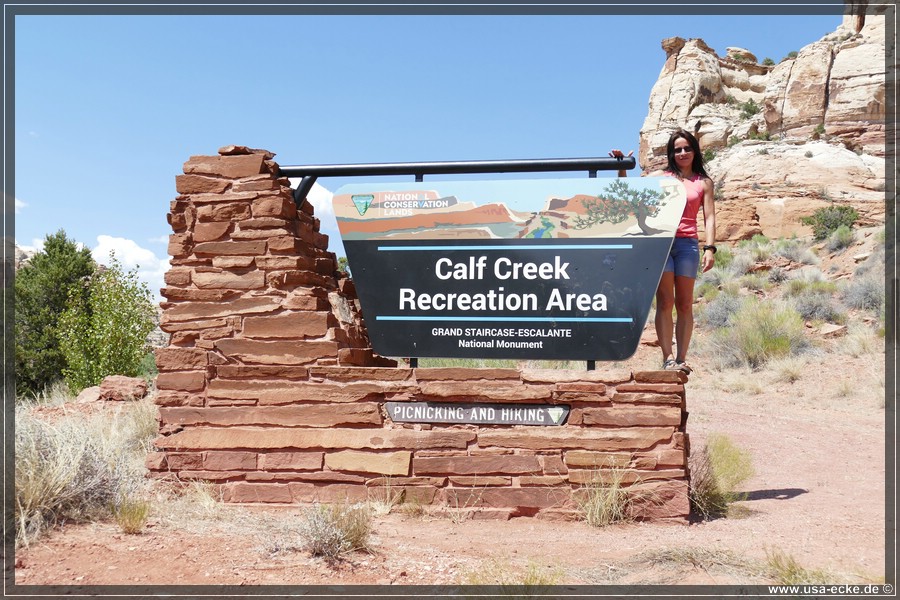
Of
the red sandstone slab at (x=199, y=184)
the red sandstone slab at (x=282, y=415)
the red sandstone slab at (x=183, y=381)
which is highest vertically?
the red sandstone slab at (x=199, y=184)

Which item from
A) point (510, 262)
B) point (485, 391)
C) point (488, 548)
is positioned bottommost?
point (488, 548)

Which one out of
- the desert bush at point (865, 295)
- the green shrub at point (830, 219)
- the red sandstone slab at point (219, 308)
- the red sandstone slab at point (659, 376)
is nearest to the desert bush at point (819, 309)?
the desert bush at point (865, 295)

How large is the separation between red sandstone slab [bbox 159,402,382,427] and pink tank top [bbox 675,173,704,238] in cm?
284

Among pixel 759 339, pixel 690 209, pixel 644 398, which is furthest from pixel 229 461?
pixel 759 339

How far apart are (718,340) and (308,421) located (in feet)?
39.8

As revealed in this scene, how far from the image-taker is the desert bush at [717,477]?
531 centimetres

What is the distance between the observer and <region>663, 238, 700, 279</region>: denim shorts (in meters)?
5.34

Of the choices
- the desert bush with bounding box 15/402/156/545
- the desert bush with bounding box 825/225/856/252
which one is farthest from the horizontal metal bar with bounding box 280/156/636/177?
A: the desert bush with bounding box 825/225/856/252

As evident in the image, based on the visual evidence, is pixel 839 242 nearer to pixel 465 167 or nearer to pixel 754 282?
pixel 754 282

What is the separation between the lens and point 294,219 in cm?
584

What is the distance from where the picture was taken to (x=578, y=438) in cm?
497

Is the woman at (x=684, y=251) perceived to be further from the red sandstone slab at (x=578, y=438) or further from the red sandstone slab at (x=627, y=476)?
the red sandstone slab at (x=627, y=476)

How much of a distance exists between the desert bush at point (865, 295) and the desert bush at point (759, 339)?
7.57 ft

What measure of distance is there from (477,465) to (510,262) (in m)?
1.63
